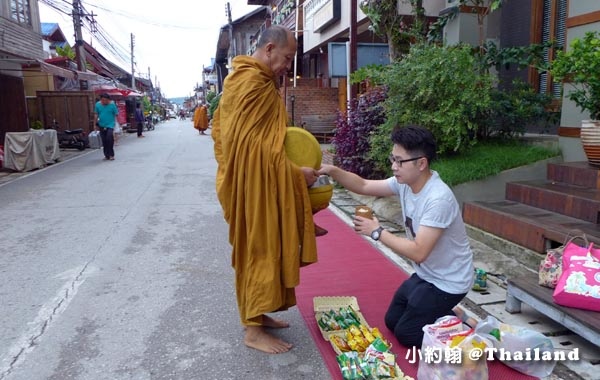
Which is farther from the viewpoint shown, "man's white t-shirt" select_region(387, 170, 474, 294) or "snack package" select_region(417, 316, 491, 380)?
"man's white t-shirt" select_region(387, 170, 474, 294)

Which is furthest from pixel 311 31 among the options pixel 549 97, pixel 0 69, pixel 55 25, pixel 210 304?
pixel 55 25

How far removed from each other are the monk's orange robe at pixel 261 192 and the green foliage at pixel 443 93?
3337mm

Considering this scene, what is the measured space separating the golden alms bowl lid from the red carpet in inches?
45.2

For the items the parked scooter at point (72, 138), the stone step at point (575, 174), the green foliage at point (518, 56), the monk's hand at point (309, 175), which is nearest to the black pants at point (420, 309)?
the monk's hand at point (309, 175)

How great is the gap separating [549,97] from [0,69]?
1324cm

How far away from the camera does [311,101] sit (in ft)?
50.5

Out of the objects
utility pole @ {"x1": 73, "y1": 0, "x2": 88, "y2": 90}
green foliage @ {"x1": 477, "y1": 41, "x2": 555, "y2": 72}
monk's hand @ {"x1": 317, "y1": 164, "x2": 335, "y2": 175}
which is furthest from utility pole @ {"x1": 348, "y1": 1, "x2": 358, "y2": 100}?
utility pole @ {"x1": 73, "y1": 0, "x2": 88, "y2": 90}

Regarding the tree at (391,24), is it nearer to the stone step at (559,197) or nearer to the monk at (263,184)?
the stone step at (559,197)

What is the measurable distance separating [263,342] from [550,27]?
658 centimetres

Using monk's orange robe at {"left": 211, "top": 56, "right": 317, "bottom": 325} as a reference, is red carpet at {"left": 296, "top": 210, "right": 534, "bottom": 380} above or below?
below

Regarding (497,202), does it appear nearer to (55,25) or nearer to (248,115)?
(248,115)

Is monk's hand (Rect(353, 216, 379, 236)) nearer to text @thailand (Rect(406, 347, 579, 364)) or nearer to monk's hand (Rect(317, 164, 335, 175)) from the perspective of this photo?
monk's hand (Rect(317, 164, 335, 175))

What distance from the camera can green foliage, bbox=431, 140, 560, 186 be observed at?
5.43m

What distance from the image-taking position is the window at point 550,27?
6828mm
